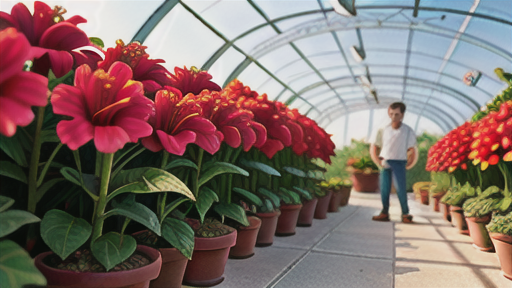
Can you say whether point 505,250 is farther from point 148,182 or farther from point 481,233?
point 148,182

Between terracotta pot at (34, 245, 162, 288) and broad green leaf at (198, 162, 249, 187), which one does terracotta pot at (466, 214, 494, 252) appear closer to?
broad green leaf at (198, 162, 249, 187)

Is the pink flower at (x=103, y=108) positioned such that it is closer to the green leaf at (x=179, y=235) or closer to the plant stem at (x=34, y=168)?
the plant stem at (x=34, y=168)

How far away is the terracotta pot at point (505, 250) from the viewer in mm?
1915

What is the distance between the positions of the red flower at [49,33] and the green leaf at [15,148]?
18cm

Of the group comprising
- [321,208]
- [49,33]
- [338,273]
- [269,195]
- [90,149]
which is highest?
[49,33]

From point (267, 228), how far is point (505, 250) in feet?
3.81

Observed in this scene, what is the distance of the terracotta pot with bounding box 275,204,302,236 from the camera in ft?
8.90

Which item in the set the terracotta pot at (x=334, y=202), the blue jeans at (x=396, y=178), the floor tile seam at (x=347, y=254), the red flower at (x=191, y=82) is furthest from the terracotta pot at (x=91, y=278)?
the blue jeans at (x=396, y=178)

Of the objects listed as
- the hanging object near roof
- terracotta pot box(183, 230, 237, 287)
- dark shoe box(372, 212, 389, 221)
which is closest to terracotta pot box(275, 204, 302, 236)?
terracotta pot box(183, 230, 237, 287)

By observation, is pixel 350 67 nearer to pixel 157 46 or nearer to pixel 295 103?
pixel 295 103

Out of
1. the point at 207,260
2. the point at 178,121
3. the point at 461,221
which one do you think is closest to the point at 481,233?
the point at 461,221

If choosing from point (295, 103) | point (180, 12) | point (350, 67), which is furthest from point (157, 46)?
point (295, 103)

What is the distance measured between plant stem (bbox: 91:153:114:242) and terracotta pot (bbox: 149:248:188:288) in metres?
0.30

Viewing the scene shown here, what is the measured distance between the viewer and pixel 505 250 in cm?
194
